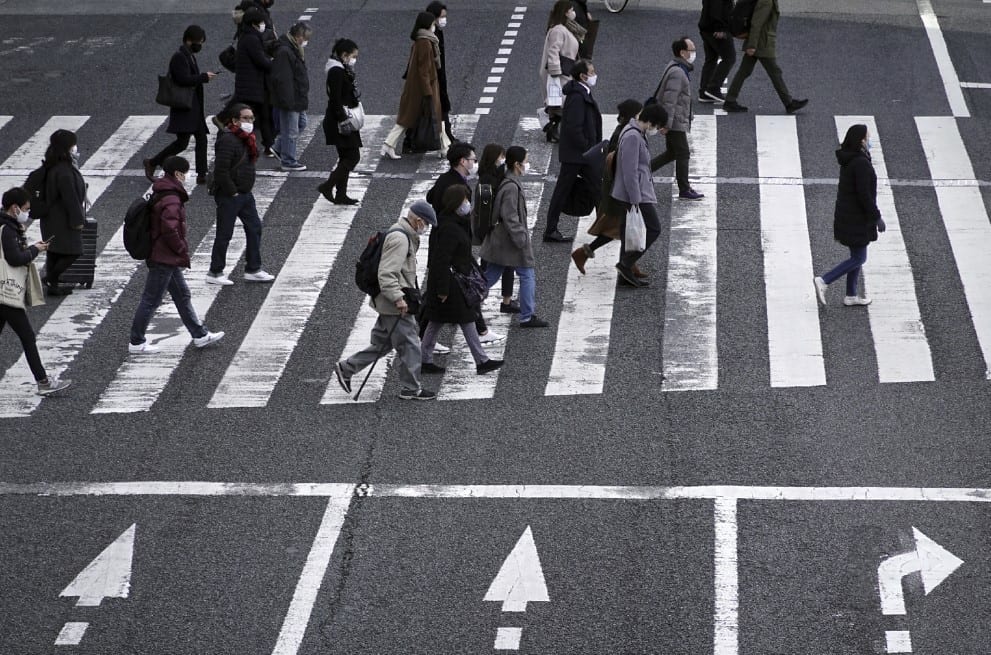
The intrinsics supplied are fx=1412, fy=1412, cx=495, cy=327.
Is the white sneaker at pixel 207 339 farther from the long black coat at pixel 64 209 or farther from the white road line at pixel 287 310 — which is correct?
the long black coat at pixel 64 209

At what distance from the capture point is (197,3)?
82.3 ft

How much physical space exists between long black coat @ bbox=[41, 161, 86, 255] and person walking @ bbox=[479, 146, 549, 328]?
13.0 ft

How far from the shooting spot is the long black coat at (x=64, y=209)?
13539 mm

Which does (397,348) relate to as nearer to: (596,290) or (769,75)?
(596,290)

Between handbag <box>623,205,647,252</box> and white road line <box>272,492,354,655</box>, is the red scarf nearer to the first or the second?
handbag <box>623,205,647,252</box>

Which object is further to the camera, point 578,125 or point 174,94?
point 174,94

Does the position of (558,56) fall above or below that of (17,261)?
below

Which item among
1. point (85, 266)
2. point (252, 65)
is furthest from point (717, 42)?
point (85, 266)

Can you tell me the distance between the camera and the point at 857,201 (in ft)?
43.7

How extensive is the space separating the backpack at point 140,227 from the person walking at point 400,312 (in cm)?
214

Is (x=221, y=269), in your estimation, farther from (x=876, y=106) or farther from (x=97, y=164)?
(x=876, y=106)

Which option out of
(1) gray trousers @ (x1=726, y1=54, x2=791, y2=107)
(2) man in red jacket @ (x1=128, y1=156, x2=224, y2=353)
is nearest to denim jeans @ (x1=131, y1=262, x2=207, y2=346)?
(2) man in red jacket @ (x1=128, y1=156, x2=224, y2=353)

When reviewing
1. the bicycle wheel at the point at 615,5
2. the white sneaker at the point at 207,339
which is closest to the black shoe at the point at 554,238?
the white sneaker at the point at 207,339

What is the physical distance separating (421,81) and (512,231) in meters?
5.08
